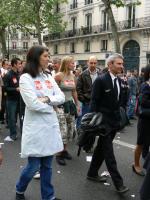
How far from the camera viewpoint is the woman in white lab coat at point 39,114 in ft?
13.9

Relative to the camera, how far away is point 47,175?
444cm

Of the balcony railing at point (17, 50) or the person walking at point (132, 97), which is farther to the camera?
the balcony railing at point (17, 50)

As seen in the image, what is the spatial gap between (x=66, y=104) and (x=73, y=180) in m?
1.62

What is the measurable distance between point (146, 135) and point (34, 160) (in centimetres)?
215

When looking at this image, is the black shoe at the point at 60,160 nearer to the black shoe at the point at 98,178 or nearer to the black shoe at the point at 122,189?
the black shoe at the point at 98,178

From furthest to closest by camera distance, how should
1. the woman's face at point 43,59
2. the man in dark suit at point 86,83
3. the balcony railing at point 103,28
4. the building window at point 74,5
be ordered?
the building window at point 74,5
the balcony railing at point 103,28
the man in dark suit at point 86,83
the woman's face at point 43,59

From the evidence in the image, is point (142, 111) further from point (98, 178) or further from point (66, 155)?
point (66, 155)

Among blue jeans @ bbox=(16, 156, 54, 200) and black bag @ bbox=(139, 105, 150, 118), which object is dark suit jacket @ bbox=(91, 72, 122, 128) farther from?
blue jeans @ bbox=(16, 156, 54, 200)

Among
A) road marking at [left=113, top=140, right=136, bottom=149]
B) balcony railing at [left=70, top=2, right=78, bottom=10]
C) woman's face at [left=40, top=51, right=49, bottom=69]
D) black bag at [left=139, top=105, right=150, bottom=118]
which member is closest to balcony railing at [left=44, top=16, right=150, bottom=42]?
balcony railing at [left=70, top=2, right=78, bottom=10]

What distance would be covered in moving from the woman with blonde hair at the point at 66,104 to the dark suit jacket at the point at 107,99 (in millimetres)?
1463

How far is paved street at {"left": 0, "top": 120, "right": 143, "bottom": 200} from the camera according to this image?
195 inches

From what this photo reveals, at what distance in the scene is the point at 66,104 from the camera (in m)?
6.75

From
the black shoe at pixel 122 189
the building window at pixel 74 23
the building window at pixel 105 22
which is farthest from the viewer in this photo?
the building window at pixel 74 23

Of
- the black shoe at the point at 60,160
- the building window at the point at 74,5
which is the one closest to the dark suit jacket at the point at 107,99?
the black shoe at the point at 60,160
